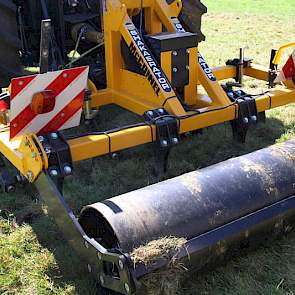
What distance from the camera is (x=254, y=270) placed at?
2652 millimetres

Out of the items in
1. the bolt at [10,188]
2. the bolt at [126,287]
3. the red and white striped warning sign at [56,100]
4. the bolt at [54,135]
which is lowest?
the bolt at [10,188]

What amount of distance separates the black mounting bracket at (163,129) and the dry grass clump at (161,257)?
1.17 metres

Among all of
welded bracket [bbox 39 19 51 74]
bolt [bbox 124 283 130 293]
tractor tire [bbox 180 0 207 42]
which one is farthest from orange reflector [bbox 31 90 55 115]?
tractor tire [bbox 180 0 207 42]

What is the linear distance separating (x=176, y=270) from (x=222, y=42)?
6.62 m

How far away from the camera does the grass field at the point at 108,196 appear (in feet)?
8.45

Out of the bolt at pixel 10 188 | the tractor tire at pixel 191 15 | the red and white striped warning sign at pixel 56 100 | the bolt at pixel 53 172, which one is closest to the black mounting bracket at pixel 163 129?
the red and white striped warning sign at pixel 56 100

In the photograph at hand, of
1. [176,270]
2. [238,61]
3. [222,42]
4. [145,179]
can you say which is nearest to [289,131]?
[238,61]

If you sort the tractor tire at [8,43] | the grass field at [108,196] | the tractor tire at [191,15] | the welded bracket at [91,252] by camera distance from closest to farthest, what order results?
the welded bracket at [91,252] → the grass field at [108,196] → the tractor tire at [8,43] → the tractor tire at [191,15]

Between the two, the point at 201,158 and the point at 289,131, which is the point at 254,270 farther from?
the point at 289,131

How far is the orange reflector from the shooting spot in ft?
9.44

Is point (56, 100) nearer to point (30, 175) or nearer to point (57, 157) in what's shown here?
point (57, 157)

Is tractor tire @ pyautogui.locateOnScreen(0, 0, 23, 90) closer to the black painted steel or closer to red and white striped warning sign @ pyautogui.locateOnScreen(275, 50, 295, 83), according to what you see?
the black painted steel

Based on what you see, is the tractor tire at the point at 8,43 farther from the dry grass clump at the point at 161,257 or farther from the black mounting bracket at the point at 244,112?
the dry grass clump at the point at 161,257

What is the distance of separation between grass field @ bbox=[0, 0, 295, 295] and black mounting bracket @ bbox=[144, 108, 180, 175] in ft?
1.18
